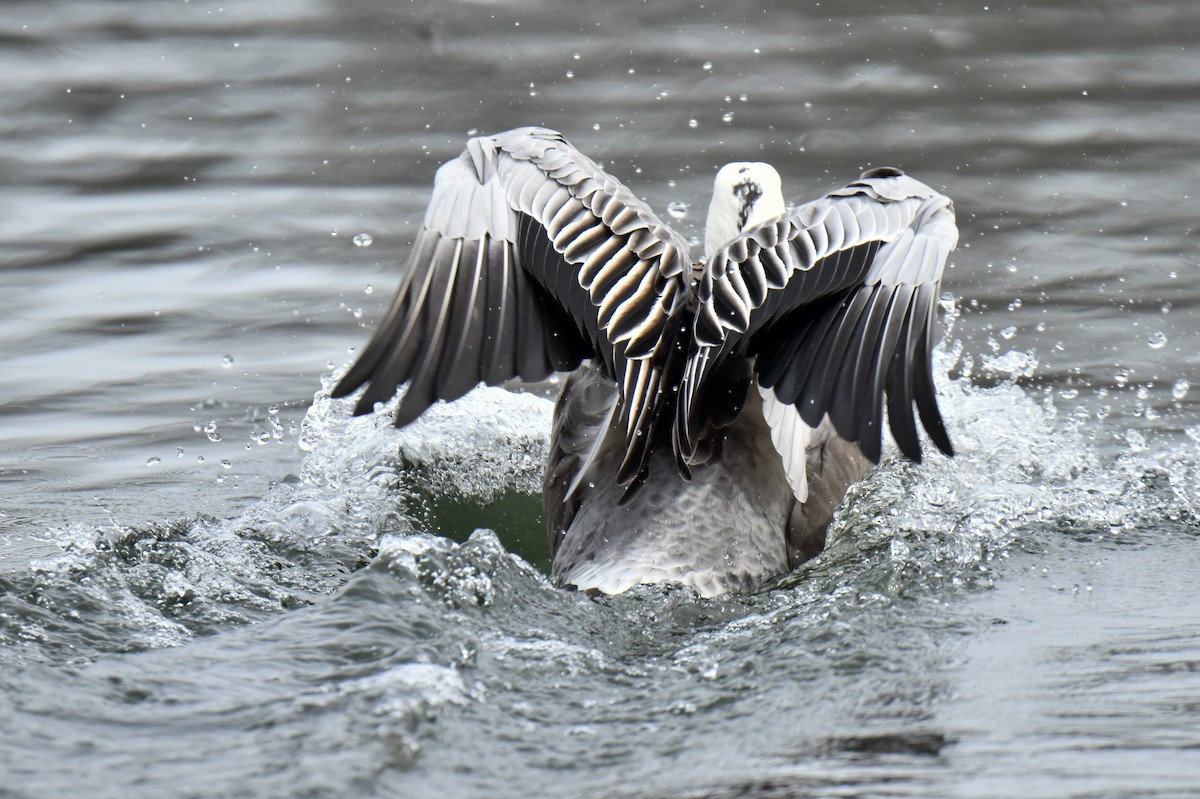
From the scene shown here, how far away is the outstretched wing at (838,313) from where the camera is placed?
4.49 meters

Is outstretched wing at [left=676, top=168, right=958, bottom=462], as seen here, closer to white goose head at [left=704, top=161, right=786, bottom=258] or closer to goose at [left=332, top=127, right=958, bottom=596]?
goose at [left=332, top=127, right=958, bottom=596]

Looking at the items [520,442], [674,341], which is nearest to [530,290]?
[674,341]

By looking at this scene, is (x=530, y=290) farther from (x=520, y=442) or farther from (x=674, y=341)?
(x=520, y=442)

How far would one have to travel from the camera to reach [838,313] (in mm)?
4703

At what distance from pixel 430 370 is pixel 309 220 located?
14.2ft

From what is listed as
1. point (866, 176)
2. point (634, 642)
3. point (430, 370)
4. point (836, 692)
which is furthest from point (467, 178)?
point (836, 692)

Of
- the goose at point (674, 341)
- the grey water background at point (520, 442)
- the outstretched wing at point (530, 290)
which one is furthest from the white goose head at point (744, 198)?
the grey water background at point (520, 442)

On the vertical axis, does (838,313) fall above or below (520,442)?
above

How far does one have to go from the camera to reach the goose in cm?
457

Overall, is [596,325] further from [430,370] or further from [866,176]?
[866,176]

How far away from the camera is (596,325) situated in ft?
15.3

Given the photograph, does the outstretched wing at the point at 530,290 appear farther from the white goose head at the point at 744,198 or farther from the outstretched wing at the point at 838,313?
the white goose head at the point at 744,198

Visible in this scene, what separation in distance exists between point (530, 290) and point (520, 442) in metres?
1.61

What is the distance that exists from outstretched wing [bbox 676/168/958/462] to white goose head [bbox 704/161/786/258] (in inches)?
33.0
